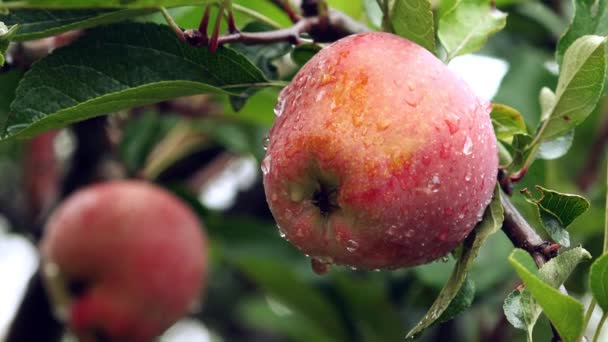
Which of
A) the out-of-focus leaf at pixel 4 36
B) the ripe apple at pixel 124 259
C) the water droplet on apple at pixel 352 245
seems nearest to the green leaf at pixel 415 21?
the water droplet on apple at pixel 352 245

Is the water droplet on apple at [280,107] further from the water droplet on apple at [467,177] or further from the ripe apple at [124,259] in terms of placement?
the ripe apple at [124,259]

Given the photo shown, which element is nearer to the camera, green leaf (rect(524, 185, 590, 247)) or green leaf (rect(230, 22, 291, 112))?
green leaf (rect(524, 185, 590, 247))

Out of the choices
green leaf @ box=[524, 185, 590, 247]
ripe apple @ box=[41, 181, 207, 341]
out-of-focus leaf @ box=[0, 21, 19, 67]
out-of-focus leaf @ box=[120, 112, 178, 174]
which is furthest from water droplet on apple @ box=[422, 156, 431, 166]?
out-of-focus leaf @ box=[120, 112, 178, 174]

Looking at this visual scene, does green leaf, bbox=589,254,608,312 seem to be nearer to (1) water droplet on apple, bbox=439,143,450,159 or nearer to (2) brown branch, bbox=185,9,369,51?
(1) water droplet on apple, bbox=439,143,450,159

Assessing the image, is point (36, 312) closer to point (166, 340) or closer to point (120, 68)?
point (166, 340)

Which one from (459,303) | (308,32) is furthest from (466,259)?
(308,32)

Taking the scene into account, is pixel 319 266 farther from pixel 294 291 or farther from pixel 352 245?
pixel 294 291

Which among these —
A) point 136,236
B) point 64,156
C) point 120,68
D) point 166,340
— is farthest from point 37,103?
point 166,340
